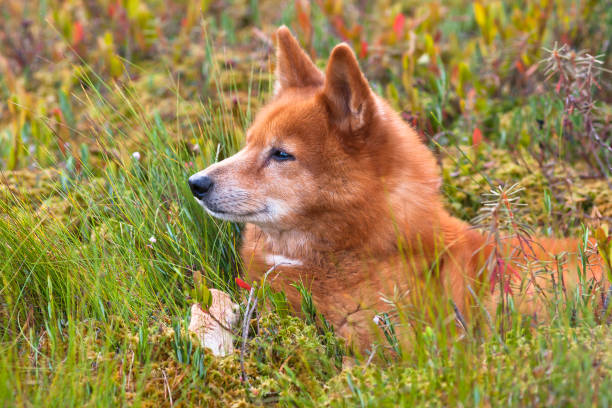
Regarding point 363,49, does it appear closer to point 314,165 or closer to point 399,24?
point 399,24

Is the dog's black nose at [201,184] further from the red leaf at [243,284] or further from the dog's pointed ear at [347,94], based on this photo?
the dog's pointed ear at [347,94]

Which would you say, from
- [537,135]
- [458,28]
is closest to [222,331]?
[537,135]

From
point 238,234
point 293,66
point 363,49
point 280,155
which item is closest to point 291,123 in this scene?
point 280,155

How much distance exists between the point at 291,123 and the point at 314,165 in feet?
0.91

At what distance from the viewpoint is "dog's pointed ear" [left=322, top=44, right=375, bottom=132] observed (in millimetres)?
2918

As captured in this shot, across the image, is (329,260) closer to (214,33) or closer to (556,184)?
(556,184)

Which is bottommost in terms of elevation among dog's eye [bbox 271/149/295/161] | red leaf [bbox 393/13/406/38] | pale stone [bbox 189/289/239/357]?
pale stone [bbox 189/289/239/357]

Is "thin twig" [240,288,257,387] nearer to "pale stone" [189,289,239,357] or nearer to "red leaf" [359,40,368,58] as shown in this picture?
"pale stone" [189,289,239,357]

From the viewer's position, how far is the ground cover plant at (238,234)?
7.57ft

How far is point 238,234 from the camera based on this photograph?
3.62 m

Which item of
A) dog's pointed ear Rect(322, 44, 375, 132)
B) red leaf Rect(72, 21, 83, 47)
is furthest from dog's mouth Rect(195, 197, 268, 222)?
red leaf Rect(72, 21, 83, 47)

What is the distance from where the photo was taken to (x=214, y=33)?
673 centimetres

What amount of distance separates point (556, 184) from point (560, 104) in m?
0.75

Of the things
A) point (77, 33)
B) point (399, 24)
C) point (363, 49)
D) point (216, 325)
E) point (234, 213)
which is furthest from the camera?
point (77, 33)
